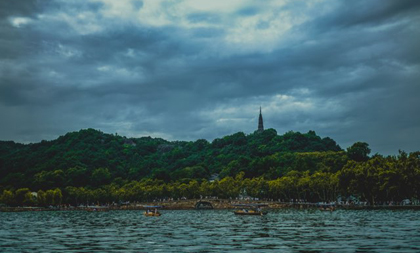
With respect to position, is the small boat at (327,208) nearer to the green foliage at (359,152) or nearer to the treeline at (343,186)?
the treeline at (343,186)

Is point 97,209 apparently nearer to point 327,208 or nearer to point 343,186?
point 327,208

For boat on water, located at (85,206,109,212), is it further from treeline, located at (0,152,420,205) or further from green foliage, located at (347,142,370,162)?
green foliage, located at (347,142,370,162)

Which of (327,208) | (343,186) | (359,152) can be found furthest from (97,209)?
(359,152)

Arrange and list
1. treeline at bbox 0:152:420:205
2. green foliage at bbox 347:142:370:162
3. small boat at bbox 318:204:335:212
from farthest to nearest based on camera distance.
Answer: green foliage at bbox 347:142:370:162
small boat at bbox 318:204:335:212
treeline at bbox 0:152:420:205

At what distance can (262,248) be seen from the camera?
148 feet

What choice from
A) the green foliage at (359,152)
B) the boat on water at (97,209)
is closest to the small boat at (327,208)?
the green foliage at (359,152)

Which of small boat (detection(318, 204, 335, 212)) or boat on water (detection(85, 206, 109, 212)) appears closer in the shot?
small boat (detection(318, 204, 335, 212))

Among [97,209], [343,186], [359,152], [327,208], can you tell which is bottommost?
[97,209]

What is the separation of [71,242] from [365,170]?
314 ft

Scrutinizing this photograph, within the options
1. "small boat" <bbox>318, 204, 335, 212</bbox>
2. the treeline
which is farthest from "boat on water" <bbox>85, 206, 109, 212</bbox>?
"small boat" <bbox>318, 204, 335, 212</bbox>

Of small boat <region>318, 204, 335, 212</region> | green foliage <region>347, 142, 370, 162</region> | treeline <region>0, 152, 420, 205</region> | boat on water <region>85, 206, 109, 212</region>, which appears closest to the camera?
treeline <region>0, 152, 420, 205</region>

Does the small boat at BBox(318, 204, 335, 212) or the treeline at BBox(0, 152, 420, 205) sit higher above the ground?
the treeline at BBox(0, 152, 420, 205)

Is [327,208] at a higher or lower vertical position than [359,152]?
lower

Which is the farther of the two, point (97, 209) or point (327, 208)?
point (97, 209)
